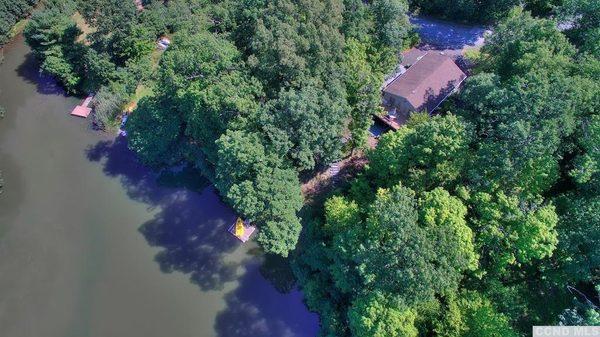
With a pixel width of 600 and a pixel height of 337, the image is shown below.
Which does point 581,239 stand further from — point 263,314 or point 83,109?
point 83,109

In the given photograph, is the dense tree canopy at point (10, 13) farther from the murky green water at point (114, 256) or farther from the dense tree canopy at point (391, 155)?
the dense tree canopy at point (391, 155)

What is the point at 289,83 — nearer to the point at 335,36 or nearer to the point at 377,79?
the point at 335,36

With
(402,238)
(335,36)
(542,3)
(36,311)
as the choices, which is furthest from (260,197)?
(542,3)

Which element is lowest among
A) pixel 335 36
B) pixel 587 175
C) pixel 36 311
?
pixel 36 311

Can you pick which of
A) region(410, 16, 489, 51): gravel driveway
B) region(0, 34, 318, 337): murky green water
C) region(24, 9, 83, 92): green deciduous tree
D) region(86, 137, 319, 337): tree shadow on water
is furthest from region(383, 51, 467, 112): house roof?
region(24, 9, 83, 92): green deciduous tree

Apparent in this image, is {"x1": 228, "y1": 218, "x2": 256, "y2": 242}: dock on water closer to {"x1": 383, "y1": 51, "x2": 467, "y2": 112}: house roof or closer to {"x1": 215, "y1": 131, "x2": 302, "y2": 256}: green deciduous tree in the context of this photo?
{"x1": 215, "y1": 131, "x2": 302, "y2": 256}: green deciduous tree

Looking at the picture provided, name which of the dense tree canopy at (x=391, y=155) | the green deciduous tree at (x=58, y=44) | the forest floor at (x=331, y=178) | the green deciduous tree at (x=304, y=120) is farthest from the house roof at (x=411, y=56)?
the green deciduous tree at (x=58, y=44)

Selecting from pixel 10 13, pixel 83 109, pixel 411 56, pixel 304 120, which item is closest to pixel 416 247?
pixel 304 120
